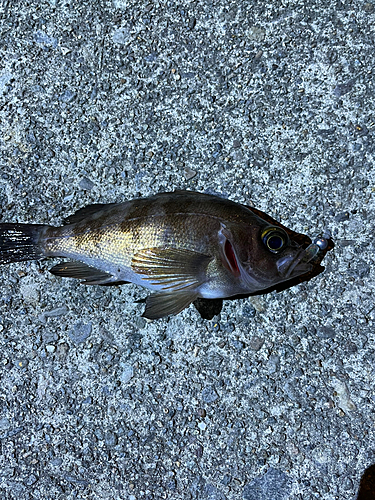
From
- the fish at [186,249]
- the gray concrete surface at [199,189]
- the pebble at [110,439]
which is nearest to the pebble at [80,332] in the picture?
the gray concrete surface at [199,189]

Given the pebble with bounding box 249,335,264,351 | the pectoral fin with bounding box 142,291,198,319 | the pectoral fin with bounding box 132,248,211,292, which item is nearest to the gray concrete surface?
the pebble with bounding box 249,335,264,351

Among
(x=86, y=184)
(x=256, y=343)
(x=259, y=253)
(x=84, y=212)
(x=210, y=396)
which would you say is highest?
(x=86, y=184)

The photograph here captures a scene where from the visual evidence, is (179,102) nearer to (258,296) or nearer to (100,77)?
(100,77)

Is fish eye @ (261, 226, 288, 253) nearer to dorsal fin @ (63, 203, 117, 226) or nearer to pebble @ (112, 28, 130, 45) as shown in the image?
dorsal fin @ (63, 203, 117, 226)

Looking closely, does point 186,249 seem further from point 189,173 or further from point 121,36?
point 121,36

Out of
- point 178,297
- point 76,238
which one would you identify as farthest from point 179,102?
point 178,297

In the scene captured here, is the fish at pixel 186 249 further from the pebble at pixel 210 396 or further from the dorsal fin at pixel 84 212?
the pebble at pixel 210 396

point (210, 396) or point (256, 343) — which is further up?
point (256, 343)

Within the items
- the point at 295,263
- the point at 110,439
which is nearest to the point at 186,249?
the point at 295,263
